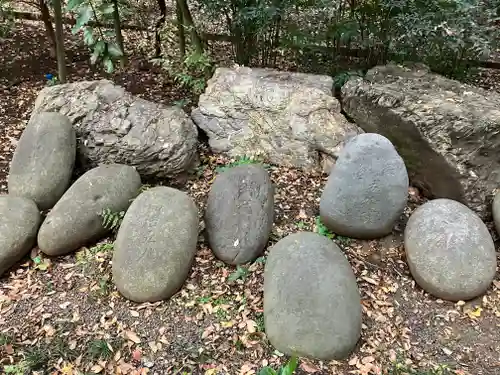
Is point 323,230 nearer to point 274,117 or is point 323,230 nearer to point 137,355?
point 274,117

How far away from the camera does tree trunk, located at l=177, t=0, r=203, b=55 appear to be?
4.18 m

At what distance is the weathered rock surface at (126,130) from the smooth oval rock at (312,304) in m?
1.23

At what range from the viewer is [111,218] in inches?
118

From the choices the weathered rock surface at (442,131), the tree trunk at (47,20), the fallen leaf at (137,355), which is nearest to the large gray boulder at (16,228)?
the fallen leaf at (137,355)

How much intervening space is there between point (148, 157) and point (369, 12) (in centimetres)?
225

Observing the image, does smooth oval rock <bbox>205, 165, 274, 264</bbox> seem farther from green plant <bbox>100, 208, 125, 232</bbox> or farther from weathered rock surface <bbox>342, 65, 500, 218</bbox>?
weathered rock surface <bbox>342, 65, 500, 218</bbox>

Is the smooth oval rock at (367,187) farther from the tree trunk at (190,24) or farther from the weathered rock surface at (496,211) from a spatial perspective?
the tree trunk at (190,24)

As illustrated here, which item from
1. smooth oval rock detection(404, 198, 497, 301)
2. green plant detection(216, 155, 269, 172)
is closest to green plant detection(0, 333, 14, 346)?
green plant detection(216, 155, 269, 172)

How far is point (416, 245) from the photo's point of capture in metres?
2.80

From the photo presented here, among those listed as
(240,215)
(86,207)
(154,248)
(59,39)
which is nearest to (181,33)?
(59,39)

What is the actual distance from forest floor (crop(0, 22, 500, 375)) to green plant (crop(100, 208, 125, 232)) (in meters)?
0.15

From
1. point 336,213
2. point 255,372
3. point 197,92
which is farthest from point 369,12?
point 255,372

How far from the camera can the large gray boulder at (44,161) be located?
10.4ft

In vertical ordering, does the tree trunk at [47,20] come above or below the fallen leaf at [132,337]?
above
